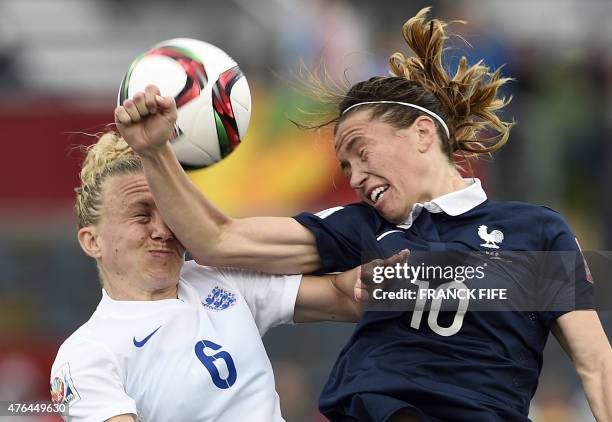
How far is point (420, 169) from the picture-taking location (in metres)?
3.92

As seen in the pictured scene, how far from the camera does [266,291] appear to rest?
402 centimetres

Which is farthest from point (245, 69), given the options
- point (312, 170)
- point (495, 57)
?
point (495, 57)

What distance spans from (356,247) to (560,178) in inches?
245

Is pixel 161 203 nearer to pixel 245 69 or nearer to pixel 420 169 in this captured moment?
pixel 420 169

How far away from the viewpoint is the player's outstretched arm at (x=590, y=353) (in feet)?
12.1

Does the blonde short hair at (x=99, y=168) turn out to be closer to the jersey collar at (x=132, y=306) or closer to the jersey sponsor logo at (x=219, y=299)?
the jersey collar at (x=132, y=306)

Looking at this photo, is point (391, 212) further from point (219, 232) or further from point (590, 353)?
point (590, 353)

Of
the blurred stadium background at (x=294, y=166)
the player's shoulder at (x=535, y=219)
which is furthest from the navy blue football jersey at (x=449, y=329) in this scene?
the blurred stadium background at (x=294, y=166)

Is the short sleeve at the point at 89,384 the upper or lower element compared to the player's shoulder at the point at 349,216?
lower

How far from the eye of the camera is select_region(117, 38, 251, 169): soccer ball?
3.79m

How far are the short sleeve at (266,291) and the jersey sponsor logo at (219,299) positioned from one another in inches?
2.2

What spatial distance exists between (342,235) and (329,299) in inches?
9.4

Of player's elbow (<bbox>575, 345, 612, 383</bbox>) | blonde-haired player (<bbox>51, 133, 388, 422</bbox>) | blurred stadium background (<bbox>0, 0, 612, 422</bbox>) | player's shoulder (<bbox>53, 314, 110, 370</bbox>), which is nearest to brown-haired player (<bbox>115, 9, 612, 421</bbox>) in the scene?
player's elbow (<bbox>575, 345, 612, 383</bbox>)

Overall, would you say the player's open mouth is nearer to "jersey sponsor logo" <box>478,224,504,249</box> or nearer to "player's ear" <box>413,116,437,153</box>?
"player's ear" <box>413,116,437,153</box>
